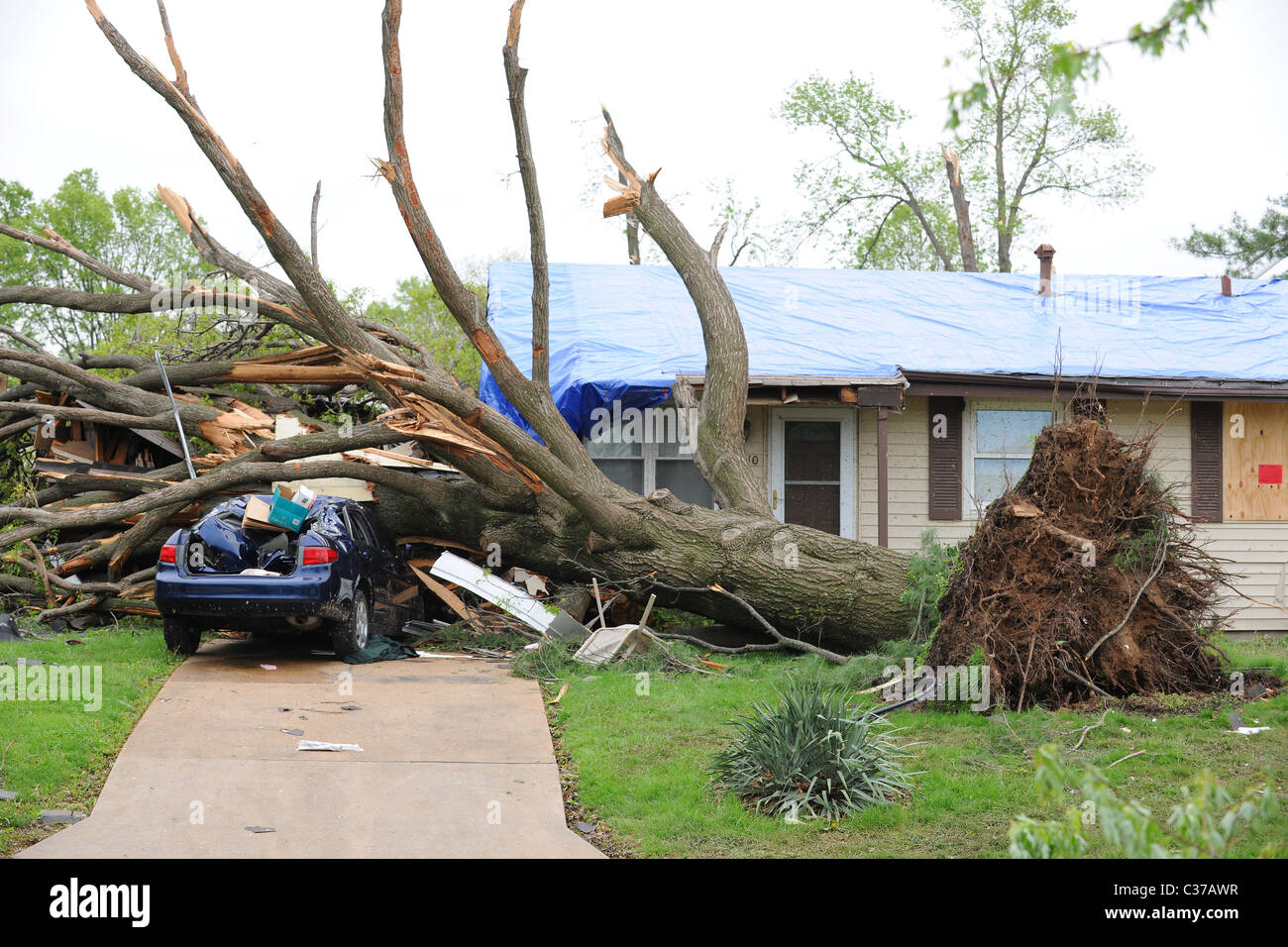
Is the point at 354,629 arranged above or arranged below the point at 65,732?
above

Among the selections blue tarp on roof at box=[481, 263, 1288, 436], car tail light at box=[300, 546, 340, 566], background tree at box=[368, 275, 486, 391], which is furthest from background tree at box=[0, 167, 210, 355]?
car tail light at box=[300, 546, 340, 566]

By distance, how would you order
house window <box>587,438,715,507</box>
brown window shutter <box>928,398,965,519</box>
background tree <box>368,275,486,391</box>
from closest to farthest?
house window <box>587,438,715,507</box>, brown window shutter <box>928,398,965,519</box>, background tree <box>368,275,486,391</box>

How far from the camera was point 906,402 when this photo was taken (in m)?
13.0

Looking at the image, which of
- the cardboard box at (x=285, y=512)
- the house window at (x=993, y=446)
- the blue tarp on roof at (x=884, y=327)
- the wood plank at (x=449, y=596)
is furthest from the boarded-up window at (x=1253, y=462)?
the cardboard box at (x=285, y=512)

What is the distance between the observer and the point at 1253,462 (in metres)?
13.3

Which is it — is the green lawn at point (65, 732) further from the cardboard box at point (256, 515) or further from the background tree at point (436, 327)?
the background tree at point (436, 327)

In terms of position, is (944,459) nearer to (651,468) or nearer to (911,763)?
(651,468)

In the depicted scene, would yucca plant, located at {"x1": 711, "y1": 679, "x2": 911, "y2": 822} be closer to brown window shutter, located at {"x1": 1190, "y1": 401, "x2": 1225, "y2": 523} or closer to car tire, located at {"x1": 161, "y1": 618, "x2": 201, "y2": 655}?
car tire, located at {"x1": 161, "y1": 618, "x2": 201, "y2": 655}

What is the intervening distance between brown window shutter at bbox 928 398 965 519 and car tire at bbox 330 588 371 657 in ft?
22.7

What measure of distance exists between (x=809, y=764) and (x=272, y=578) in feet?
16.5

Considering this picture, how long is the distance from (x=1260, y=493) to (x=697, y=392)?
7.19 meters

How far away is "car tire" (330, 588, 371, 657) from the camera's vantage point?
9.36 metres

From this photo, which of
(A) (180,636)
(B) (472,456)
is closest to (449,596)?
(B) (472,456)
